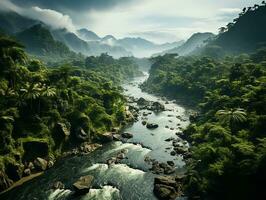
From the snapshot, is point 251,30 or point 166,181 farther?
point 251,30

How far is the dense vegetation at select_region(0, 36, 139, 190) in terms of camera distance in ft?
157

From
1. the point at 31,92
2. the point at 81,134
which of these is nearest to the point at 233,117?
the point at 81,134

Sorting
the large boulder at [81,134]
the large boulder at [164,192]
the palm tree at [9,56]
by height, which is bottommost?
the large boulder at [164,192]

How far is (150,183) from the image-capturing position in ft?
143

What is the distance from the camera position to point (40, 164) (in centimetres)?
4912

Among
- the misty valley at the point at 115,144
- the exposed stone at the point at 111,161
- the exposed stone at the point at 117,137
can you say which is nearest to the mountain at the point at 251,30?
the misty valley at the point at 115,144

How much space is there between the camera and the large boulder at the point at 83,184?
39941 millimetres

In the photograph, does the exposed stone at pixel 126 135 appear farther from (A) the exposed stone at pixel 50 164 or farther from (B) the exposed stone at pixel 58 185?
(B) the exposed stone at pixel 58 185

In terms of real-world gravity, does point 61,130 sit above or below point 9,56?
below

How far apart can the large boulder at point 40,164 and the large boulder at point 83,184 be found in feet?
29.0

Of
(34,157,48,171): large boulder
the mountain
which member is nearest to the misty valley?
(34,157,48,171): large boulder

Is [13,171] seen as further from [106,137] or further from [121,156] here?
[106,137]

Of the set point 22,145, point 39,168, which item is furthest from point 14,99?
point 39,168

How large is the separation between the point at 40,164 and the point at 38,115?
38.2 ft
